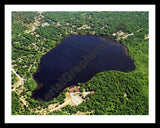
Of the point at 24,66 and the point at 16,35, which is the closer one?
the point at 24,66

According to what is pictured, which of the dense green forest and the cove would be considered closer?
the dense green forest

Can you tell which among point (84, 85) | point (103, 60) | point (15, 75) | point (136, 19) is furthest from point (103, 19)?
point (15, 75)

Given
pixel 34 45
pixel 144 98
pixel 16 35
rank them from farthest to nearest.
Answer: pixel 16 35, pixel 34 45, pixel 144 98

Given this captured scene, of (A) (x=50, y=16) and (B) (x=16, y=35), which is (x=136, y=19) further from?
(B) (x=16, y=35)

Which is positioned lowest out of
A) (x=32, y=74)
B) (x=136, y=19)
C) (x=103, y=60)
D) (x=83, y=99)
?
(x=83, y=99)
